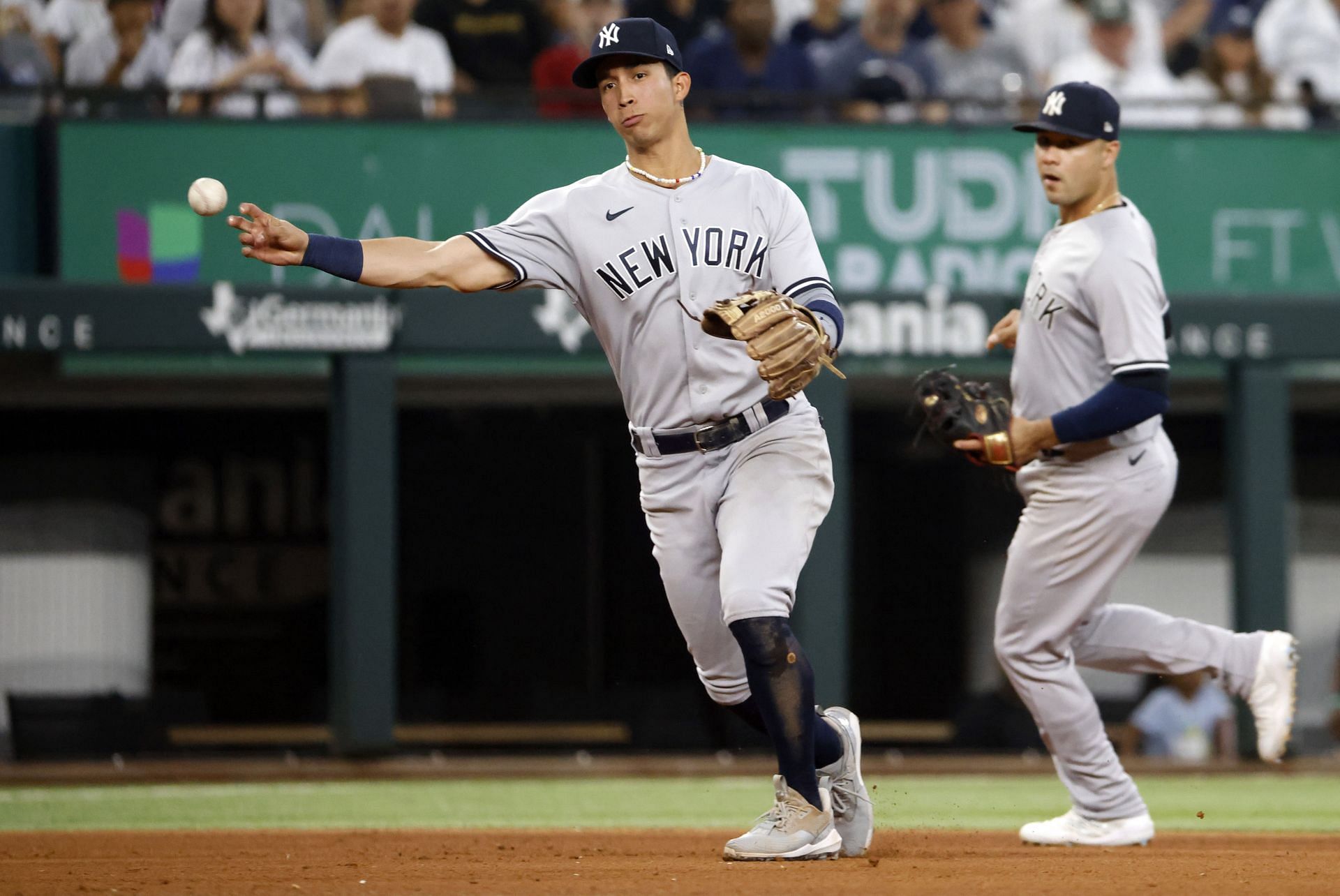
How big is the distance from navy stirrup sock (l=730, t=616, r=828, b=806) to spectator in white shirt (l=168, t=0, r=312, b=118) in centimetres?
655

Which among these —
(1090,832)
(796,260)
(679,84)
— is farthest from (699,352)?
(1090,832)

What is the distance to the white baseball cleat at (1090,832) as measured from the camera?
529 cm

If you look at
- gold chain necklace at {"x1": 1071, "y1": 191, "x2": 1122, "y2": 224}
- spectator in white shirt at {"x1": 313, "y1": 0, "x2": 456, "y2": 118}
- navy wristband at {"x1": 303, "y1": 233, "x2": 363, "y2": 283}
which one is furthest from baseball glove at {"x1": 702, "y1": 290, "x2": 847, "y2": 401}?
spectator in white shirt at {"x1": 313, "y1": 0, "x2": 456, "y2": 118}

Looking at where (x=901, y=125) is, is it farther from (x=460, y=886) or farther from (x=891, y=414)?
(x=460, y=886)

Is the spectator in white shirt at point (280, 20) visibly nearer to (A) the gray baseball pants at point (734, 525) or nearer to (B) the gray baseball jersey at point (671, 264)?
(B) the gray baseball jersey at point (671, 264)

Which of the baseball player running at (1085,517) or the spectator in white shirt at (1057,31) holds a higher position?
the spectator in white shirt at (1057,31)

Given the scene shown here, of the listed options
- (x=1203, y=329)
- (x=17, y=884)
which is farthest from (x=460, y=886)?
(x=1203, y=329)

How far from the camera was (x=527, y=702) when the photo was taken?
38.8 feet

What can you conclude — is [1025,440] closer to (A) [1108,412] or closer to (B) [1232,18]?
(A) [1108,412]

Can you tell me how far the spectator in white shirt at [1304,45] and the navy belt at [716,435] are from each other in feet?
25.5

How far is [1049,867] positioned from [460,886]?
1.42m

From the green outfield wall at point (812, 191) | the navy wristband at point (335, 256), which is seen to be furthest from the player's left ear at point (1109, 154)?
the green outfield wall at point (812, 191)

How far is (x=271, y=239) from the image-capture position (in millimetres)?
4504

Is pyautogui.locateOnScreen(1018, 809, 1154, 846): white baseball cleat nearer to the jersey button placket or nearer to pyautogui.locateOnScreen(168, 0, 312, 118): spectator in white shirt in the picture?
the jersey button placket
